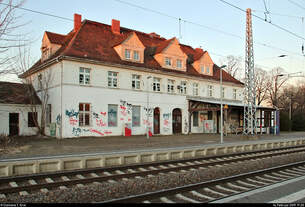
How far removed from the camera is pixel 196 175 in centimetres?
938

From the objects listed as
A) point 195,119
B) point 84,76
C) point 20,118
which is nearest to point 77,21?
point 84,76

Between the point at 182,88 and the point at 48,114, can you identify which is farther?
the point at 182,88

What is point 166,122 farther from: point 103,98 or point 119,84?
point 103,98

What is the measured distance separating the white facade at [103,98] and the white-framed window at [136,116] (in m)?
0.29

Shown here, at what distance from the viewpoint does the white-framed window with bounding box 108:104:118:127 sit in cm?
2644

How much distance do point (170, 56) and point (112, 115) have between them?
10.5 m

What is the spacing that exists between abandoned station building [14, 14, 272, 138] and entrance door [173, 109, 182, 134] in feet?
0.15

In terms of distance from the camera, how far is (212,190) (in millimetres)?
7699

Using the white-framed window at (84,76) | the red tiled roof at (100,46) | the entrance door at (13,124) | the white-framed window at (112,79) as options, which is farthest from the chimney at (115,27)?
the entrance door at (13,124)

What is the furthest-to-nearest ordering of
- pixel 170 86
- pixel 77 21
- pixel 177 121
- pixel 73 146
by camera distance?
pixel 177 121 < pixel 170 86 < pixel 77 21 < pixel 73 146

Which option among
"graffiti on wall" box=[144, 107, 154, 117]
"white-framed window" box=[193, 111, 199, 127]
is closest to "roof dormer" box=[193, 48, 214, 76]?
"white-framed window" box=[193, 111, 199, 127]

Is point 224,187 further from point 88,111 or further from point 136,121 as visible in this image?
point 136,121

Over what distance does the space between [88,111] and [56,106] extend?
2929 millimetres

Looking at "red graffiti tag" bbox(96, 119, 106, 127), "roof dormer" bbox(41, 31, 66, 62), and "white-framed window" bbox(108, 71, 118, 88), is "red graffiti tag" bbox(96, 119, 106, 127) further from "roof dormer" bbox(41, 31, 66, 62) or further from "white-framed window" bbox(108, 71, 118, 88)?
"roof dormer" bbox(41, 31, 66, 62)
